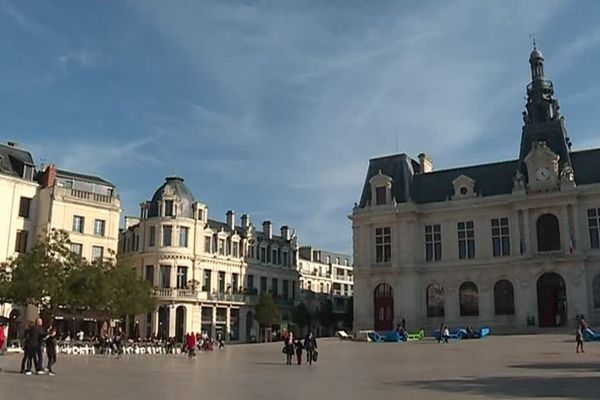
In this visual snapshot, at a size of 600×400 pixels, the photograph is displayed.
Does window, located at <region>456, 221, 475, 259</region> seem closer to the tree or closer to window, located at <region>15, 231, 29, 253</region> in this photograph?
the tree

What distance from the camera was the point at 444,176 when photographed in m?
65.4

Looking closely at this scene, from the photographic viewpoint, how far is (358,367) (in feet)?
79.0

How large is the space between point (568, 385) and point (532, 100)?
51.9 meters

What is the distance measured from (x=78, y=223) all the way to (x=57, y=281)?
1635 cm

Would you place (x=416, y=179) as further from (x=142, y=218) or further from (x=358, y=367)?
(x=358, y=367)

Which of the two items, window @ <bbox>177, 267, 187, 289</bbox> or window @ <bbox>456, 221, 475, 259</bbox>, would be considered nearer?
window @ <bbox>456, 221, 475, 259</bbox>

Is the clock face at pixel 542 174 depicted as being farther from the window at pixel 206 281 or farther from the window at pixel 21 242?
the window at pixel 21 242

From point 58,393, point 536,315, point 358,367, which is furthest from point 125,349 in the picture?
point 536,315

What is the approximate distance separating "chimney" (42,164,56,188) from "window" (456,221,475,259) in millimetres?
36121

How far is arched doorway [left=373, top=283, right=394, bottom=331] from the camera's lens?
Result: 62438 mm

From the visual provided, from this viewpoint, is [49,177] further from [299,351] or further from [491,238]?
[491,238]

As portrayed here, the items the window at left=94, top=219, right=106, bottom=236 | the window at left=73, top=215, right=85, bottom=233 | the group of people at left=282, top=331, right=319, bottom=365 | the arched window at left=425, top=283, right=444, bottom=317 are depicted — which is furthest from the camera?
the arched window at left=425, top=283, right=444, bottom=317

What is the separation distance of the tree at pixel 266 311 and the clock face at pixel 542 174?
28506mm

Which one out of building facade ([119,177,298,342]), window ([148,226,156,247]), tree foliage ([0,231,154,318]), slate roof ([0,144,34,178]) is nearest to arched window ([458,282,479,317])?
building facade ([119,177,298,342])
